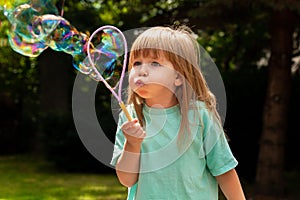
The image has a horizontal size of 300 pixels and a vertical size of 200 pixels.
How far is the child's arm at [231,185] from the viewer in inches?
82.6

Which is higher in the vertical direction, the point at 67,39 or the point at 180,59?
the point at 180,59

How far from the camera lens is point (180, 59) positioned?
2.08 metres

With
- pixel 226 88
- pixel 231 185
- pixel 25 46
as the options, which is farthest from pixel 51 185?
pixel 231 185

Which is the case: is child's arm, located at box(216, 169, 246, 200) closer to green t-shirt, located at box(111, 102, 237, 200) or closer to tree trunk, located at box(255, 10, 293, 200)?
green t-shirt, located at box(111, 102, 237, 200)

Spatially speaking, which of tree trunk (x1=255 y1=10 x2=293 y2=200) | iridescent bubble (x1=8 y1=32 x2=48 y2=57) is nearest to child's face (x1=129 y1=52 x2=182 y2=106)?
iridescent bubble (x1=8 y1=32 x2=48 y2=57)

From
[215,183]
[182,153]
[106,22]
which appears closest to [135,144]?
[182,153]

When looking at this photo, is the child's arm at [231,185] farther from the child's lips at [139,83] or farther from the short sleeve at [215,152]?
the child's lips at [139,83]

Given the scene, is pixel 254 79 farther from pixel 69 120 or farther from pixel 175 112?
pixel 175 112

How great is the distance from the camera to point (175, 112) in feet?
6.89

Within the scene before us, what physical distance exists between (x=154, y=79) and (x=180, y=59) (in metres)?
0.13

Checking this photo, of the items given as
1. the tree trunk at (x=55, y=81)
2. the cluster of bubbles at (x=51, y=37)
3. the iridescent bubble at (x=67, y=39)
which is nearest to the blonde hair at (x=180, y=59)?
the cluster of bubbles at (x=51, y=37)

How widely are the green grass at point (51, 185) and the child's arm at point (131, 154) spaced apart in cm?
477

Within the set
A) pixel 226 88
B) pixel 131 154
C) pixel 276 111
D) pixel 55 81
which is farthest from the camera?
pixel 55 81

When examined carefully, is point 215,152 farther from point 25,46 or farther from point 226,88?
point 226,88
